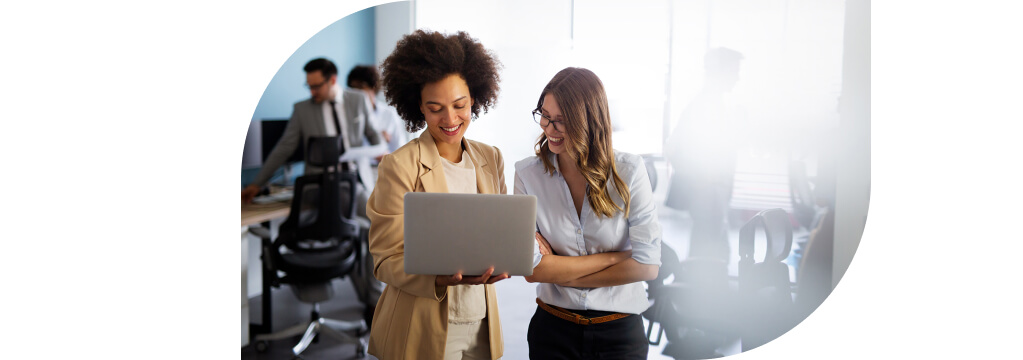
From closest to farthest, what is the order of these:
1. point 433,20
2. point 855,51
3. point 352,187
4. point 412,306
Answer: point 412,306, point 855,51, point 433,20, point 352,187

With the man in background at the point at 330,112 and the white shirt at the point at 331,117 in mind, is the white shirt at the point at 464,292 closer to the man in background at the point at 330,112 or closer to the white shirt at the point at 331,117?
the man in background at the point at 330,112

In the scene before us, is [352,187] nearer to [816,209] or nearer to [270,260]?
[270,260]

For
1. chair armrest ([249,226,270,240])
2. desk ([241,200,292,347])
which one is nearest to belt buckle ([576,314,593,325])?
desk ([241,200,292,347])

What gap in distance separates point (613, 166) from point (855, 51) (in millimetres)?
1054

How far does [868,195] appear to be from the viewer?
2.51m

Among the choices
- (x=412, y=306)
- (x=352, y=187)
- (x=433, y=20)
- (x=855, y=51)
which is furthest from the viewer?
(x=352, y=187)

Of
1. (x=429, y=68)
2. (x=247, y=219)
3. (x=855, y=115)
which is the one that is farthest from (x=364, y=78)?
(x=855, y=115)

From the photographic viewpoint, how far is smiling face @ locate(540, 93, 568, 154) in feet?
6.95

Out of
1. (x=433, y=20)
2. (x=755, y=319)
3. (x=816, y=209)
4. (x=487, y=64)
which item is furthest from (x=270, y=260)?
(x=816, y=209)

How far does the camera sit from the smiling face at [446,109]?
2.02m

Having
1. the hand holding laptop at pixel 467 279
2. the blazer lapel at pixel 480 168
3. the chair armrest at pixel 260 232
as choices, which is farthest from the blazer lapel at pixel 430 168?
the chair armrest at pixel 260 232

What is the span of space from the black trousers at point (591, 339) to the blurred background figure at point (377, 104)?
4.17 feet

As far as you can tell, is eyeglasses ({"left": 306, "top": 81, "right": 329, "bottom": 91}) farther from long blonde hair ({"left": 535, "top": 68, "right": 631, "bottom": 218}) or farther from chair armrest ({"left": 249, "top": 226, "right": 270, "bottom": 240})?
long blonde hair ({"left": 535, "top": 68, "right": 631, "bottom": 218})

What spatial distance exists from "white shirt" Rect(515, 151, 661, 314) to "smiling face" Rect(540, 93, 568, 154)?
0.06 m
